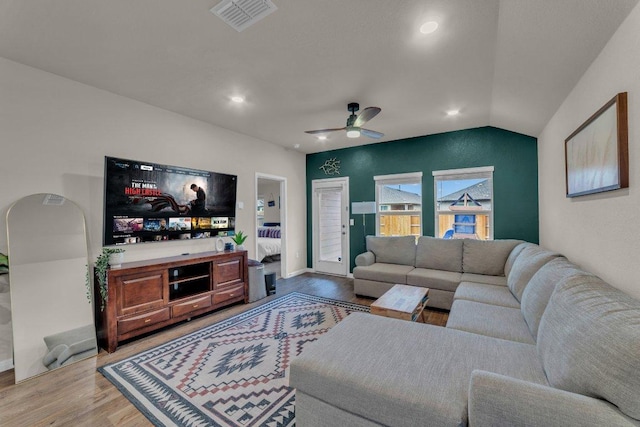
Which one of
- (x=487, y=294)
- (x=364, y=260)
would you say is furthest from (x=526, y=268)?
(x=364, y=260)

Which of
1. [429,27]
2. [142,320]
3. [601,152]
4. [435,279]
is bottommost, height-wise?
[142,320]

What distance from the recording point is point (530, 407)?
1045 millimetres

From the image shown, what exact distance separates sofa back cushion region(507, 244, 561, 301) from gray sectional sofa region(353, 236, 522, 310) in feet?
2.13

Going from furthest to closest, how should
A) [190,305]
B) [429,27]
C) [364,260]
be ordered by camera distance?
[364,260], [190,305], [429,27]

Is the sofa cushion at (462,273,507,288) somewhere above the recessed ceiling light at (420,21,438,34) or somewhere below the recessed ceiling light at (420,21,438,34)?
below

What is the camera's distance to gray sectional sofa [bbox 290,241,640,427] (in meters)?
1.01

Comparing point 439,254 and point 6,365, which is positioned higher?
point 439,254

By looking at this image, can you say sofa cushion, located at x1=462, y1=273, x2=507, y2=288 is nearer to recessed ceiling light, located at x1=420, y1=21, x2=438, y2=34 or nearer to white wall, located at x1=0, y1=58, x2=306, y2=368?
recessed ceiling light, located at x1=420, y1=21, x2=438, y2=34

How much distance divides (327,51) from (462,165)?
326 cm

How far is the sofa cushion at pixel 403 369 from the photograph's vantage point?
4.09 ft

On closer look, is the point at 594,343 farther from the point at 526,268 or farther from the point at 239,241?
the point at 239,241

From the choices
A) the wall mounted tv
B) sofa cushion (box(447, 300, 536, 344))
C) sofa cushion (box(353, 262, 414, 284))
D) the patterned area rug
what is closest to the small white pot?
the wall mounted tv

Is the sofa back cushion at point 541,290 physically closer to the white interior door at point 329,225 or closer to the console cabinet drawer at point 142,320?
the console cabinet drawer at point 142,320

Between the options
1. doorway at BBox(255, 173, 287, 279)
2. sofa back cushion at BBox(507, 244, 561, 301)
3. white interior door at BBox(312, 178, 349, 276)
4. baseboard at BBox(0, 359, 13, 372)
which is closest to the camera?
baseboard at BBox(0, 359, 13, 372)
